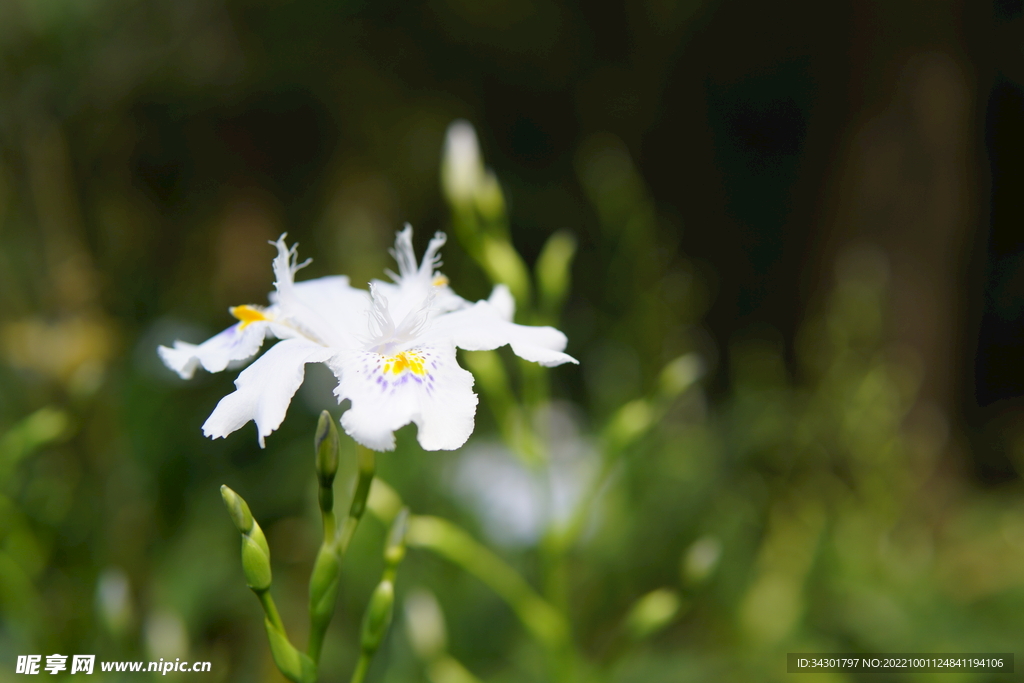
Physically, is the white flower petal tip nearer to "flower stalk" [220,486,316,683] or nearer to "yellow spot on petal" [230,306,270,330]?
"yellow spot on petal" [230,306,270,330]

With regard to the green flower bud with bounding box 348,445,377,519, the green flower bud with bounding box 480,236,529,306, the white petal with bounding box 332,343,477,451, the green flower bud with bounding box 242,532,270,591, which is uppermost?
the green flower bud with bounding box 480,236,529,306

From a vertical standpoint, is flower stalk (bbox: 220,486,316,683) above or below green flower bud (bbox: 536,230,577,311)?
below

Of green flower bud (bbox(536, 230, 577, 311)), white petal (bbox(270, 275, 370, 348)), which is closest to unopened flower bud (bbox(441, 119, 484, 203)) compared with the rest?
green flower bud (bbox(536, 230, 577, 311))

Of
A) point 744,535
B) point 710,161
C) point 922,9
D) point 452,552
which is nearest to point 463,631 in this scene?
point 452,552

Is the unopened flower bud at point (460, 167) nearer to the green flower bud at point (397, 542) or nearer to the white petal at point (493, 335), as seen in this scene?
the white petal at point (493, 335)

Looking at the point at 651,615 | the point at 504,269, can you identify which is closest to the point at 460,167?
the point at 504,269

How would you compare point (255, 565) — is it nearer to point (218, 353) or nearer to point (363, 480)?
point (363, 480)
